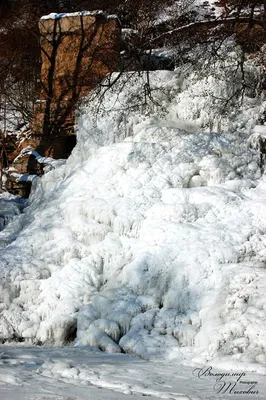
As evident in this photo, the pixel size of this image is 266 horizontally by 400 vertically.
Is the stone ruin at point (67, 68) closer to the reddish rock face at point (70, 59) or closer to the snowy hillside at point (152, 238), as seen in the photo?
the reddish rock face at point (70, 59)

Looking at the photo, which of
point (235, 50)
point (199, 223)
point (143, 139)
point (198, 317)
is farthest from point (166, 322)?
point (235, 50)

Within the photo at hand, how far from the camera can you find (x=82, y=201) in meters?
9.03

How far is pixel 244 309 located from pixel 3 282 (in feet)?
12.0

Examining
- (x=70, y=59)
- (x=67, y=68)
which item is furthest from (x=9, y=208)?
(x=70, y=59)

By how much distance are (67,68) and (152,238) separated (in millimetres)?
7380

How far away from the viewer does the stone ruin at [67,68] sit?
13.5m

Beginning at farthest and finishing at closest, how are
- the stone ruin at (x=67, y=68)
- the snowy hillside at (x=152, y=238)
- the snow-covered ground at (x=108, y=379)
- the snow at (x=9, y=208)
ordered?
the stone ruin at (x=67, y=68)
the snow at (x=9, y=208)
the snowy hillside at (x=152, y=238)
the snow-covered ground at (x=108, y=379)

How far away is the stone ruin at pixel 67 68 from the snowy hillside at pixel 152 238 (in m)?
2.13

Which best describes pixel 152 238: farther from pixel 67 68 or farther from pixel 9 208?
pixel 67 68

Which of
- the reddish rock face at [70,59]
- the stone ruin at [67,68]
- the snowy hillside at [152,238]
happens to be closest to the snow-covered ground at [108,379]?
A: the snowy hillside at [152,238]

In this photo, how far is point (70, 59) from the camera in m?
13.8

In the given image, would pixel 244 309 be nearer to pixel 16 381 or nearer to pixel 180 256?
pixel 180 256

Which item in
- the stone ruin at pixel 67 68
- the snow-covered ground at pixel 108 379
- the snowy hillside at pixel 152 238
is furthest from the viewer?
the stone ruin at pixel 67 68

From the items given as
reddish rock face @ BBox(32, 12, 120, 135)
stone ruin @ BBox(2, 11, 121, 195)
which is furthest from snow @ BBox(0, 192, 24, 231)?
reddish rock face @ BBox(32, 12, 120, 135)
